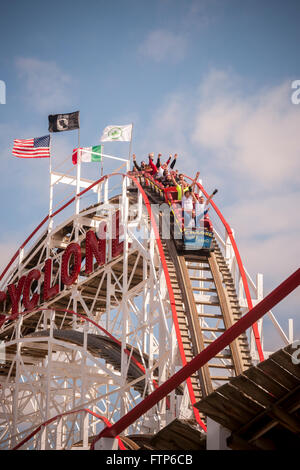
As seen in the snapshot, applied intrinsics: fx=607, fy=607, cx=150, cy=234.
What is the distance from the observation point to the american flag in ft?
81.3

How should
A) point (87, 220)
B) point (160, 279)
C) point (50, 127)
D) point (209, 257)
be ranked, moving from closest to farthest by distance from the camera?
point (160, 279), point (209, 257), point (87, 220), point (50, 127)

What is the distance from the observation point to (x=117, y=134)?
22.3 metres

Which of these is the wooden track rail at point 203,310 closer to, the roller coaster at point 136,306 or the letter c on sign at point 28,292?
the roller coaster at point 136,306

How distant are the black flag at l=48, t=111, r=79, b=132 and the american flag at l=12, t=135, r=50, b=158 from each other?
0.58 meters

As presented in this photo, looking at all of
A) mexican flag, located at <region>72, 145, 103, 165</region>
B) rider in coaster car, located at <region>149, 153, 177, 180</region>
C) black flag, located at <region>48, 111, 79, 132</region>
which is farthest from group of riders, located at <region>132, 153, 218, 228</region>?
black flag, located at <region>48, 111, 79, 132</region>

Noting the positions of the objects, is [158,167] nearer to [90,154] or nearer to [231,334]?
[90,154]

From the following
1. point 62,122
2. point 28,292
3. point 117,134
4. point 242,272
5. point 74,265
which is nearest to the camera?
point 242,272

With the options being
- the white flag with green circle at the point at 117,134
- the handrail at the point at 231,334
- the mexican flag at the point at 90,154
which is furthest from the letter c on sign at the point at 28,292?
the handrail at the point at 231,334

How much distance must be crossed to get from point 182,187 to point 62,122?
8584 mm

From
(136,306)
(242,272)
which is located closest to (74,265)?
(136,306)

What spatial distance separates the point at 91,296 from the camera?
2208cm
